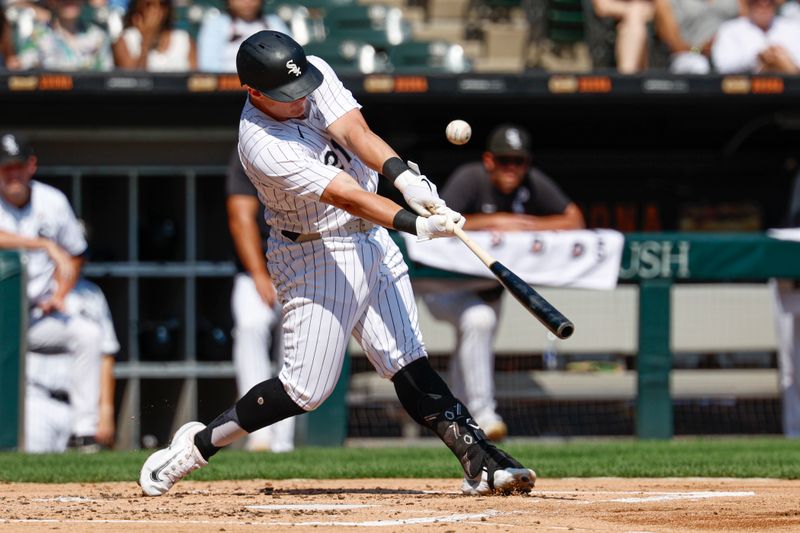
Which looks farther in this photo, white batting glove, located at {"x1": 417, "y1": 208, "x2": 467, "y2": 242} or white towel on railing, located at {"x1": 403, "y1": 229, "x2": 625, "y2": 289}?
white towel on railing, located at {"x1": 403, "y1": 229, "x2": 625, "y2": 289}

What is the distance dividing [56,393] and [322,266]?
3818 millimetres

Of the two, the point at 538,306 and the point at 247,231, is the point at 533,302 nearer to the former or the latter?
the point at 538,306

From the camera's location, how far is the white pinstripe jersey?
4465 millimetres

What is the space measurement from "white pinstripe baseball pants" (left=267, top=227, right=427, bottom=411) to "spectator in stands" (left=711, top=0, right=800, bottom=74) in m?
4.78

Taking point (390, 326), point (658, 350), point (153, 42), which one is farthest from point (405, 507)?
point (153, 42)

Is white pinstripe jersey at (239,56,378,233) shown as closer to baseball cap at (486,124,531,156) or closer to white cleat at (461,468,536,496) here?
white cleat at (461,468,536,496)

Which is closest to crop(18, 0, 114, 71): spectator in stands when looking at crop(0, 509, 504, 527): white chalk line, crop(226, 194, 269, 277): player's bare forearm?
crop(226, 194, 269, 277): player's bare forearm

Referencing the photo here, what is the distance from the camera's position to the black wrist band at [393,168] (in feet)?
14.7

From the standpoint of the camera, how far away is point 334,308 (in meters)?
4.69

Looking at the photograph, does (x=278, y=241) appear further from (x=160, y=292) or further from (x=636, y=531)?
(x=160, y=292)

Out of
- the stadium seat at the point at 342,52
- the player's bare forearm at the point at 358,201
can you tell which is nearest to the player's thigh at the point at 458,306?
the stadium seat at the point at 342,52

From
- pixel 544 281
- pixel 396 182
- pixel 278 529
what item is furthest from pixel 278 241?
pixel 544 281

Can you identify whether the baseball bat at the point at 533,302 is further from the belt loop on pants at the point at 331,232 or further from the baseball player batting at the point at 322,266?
the belt loop on pants at the point at 331,232

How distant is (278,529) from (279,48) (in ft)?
5.14
